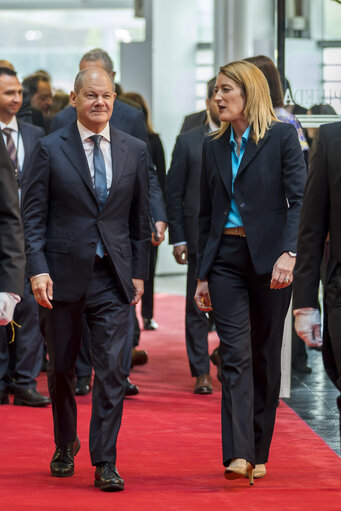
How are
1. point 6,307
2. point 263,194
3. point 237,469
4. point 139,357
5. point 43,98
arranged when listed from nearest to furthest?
1. point 6,307
2. point 237,469
3. point 263,194
4. point 139,357
5. point 43,98

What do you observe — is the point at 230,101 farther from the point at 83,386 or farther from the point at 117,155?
the point at 83,386

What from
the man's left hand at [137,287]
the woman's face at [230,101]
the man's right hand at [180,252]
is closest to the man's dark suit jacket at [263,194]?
the woman's face at [230,101]

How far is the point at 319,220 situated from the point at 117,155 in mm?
1451

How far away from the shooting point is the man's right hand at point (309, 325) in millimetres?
3463

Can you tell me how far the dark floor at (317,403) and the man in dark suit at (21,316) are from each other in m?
1.56

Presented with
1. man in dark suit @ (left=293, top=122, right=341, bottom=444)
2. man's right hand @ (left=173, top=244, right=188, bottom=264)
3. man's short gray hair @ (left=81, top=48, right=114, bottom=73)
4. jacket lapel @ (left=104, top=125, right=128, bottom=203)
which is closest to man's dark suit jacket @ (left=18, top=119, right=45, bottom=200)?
man's short gray hair @ (left=81, top=48, right=114, bottom=73)

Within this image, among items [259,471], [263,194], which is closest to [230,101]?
[263,194]

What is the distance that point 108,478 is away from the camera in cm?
448

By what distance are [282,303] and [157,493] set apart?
38.6 inches

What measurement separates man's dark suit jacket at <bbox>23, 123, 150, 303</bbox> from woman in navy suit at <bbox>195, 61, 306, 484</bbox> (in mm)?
392

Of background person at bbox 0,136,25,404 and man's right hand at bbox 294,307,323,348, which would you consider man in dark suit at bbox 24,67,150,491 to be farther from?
man's right hand at bbox 294,307,323,348

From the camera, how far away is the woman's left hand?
4.48 meters

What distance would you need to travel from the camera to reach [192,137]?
6898mm

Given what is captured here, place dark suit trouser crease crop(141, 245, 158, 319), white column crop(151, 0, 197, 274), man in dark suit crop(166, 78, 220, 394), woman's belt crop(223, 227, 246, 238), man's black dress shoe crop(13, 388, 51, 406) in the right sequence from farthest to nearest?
white column crop(151, 0, 197, 274), dark suit trouser crease crop(141, 245, 158, 319), man in dark suit crop(166, 78, 220, 394), man's black dress shoe crop(13, 388, 51, 406), woman's belt crop(223, 227, 246, 238)
